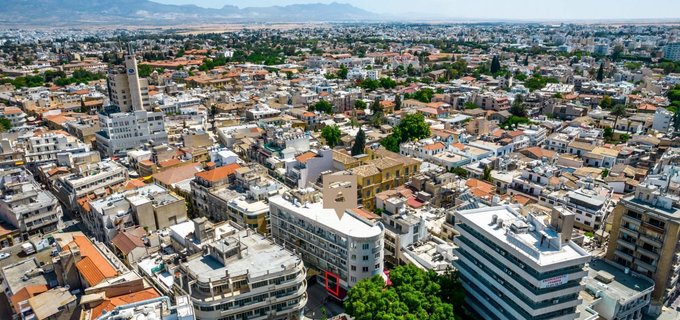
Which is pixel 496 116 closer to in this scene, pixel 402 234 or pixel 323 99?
pixel 323 99

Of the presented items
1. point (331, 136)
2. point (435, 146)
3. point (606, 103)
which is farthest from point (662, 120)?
point (331, 136)

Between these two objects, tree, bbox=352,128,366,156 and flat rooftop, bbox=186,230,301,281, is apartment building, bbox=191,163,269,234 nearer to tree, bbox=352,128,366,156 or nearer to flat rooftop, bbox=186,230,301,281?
flat rooftop, bbox=186,230,301,281

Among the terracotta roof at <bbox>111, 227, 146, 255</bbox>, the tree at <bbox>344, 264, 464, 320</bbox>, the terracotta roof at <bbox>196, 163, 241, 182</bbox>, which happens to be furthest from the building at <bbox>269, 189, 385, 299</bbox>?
the terracotta roof at <bbox>111, 227, 146, 255</bbox>

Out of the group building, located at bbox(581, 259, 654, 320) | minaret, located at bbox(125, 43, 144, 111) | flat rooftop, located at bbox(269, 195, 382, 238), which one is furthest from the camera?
minaret, located at bbox(125, 43, 144, 111)

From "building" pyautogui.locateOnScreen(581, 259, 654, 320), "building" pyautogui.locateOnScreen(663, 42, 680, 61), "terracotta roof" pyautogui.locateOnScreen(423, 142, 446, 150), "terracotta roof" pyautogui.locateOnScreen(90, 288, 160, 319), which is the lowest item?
"building" pyautogui.locateOnScreen(581, 259, 654, 320)

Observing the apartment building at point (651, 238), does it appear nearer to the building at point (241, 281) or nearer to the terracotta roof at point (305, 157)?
the building at point (241, 281)

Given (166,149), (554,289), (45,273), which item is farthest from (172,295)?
(166,149)

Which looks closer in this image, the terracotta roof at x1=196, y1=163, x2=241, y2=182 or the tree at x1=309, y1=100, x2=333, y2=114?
the terracotta roof at x1=196, y1=163, x2=241, y2=182
